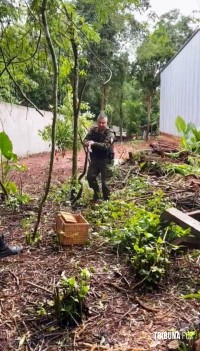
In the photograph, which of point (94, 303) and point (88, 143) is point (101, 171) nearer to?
point (88, 143)

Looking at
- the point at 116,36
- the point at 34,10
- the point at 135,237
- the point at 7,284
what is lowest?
the point at 7,284

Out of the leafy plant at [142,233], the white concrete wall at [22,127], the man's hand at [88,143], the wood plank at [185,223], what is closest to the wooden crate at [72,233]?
the leafy plant at [142,233]

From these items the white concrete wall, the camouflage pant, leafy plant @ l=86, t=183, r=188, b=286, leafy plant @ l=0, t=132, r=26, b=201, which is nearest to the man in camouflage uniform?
the camouflage pant

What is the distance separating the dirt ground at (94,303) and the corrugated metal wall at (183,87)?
28.3ft

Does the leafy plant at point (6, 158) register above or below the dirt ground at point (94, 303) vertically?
above

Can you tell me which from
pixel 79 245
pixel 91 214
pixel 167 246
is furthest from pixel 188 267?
pixel 91 214

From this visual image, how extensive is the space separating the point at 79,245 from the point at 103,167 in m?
2.07

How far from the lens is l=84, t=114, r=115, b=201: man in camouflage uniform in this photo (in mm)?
5480

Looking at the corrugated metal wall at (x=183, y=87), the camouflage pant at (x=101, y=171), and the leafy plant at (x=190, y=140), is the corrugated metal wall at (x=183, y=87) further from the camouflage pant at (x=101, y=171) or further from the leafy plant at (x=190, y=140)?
the camouflage pant at (x=101, y=171)

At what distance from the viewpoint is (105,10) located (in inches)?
184

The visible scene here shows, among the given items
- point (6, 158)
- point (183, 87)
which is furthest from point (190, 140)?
point (6, 158)

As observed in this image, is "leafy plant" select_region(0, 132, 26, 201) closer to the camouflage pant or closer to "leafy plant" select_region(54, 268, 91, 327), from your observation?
the camouflage pant

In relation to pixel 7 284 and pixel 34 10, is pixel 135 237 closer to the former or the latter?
pixel 7 284

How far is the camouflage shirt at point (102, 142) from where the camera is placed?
545 cm
